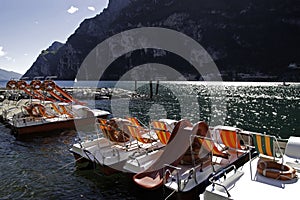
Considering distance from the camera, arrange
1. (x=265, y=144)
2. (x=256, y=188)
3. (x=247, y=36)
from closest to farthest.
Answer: (x=256, y=188)
(x=265, y=144)
(x=247, y=36)

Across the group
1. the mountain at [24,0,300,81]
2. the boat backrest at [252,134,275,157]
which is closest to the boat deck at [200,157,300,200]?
the boat backrest at [252,134,275,157]

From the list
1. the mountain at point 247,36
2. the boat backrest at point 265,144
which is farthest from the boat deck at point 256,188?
the mountain at point 247,36

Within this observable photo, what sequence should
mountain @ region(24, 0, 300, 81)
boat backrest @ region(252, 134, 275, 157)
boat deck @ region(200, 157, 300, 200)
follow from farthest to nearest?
mountain @ region(24, 0, 300, 81), boat backrest @ region(252, 134, 275, 157), boat deck @ region(200, 157, 300, 200)

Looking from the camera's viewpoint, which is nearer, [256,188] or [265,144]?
[256,188]

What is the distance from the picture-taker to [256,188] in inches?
310

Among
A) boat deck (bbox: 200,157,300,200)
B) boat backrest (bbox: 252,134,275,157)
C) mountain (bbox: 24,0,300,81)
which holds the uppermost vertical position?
mountain (bbox: 24,0,300,81)

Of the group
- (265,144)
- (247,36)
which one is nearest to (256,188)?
(265,144)

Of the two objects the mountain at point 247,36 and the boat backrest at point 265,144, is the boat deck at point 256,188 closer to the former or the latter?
the boat backrest at point 265,144

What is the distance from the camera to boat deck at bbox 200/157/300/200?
7396 millimetres

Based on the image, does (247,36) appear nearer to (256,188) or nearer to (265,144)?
(265,144)

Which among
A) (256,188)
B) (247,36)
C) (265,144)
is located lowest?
(256,188)

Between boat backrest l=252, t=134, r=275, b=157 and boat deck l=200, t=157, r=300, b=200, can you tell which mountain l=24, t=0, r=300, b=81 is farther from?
boat deck l=200, t=157, r=300, b=200

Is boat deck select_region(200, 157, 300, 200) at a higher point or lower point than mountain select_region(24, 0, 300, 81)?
lower

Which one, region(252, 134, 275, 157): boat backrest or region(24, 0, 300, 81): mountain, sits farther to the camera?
region(24, 0, 300, 81): mountain
